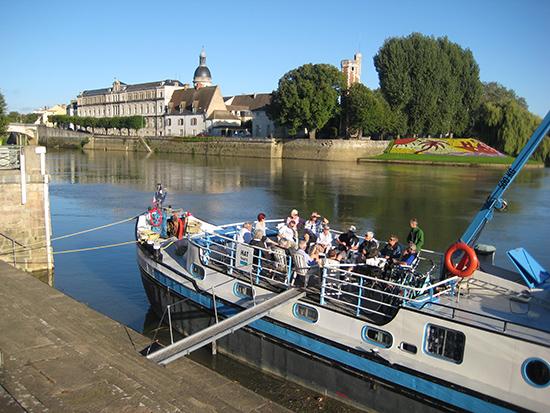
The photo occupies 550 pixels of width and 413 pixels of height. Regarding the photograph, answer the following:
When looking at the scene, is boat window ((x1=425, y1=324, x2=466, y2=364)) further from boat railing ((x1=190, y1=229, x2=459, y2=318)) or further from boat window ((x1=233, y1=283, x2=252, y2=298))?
boat window ((x1=233, y1=283, x2=252, y2=298))

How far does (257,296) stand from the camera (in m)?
11.8

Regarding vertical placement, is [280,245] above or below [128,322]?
above

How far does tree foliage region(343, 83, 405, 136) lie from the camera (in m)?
82.1

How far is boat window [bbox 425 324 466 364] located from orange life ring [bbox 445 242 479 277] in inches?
53.0

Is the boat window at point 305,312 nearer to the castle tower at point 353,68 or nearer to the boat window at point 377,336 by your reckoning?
the boat window at point 377,336

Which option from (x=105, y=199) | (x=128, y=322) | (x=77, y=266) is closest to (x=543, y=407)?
(x=128, y=322)

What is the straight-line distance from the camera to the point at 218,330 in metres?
10.3

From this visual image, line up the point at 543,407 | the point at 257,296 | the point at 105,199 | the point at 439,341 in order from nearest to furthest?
1. the point at 543,407
2. the point at 439,341
3. the point at 257,296
4. the point at 105,199

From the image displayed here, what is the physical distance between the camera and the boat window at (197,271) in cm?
1325

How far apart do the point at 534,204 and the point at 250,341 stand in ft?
121

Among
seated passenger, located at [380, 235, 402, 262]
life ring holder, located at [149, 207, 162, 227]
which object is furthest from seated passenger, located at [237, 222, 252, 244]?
life ring holder, located at [149, 207, 162, 227]

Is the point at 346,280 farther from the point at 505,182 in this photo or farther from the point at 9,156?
the point at 9,156

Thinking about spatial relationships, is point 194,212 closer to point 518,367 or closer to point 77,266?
point 77,266

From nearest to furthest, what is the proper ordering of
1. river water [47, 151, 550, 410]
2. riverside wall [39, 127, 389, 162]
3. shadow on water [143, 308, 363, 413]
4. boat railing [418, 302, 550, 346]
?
boat railing [418, 302, 550, 346], shadow on water [143, 308, 363, 413], river water [47, 151, 550, 410], riverside wall [39, 127, 389, 162]
